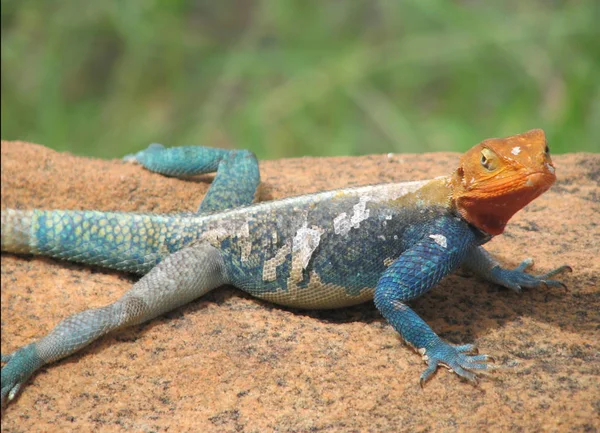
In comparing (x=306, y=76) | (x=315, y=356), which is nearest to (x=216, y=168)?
(x=315, y=356)

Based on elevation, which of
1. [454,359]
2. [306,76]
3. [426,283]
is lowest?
[454,359]

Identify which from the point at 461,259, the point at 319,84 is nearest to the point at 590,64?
the point at 319,84

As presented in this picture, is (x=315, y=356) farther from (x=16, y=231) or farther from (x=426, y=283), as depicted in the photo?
(x=16, y=231)

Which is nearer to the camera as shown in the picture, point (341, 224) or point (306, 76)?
point (341, 224)

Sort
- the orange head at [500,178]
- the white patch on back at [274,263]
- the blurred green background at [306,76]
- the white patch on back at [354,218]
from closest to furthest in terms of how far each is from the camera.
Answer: the orange head at [500,178] < the white patch on back at [354,218] < the white patch on back at [274,263] < the blurred green background at [306,76]

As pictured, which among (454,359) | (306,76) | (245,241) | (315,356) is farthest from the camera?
(306,76)

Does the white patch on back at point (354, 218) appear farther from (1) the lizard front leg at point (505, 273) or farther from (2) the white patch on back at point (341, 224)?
(1) the lizard front leg at point (505, 273)

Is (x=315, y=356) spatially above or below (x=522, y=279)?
above

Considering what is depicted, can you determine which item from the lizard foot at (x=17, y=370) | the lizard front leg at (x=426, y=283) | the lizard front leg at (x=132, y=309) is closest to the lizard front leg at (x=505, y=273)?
the lizard front leg at (x=426, y=283)
